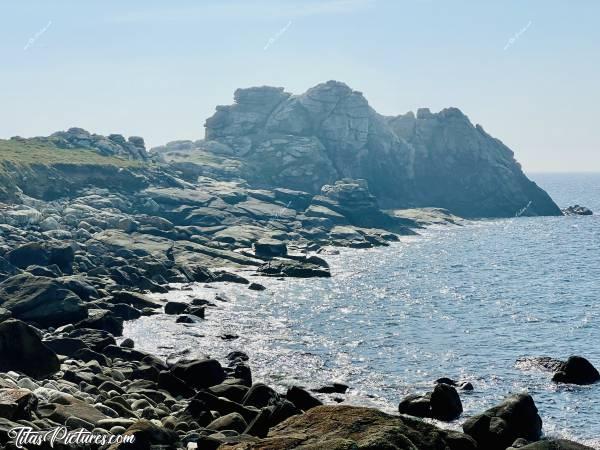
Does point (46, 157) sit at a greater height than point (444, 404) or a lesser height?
greater

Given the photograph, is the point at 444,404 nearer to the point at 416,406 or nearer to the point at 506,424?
the point at 416,406

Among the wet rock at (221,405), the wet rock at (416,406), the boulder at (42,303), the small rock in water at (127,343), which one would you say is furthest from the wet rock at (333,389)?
the boulder at (42,303)

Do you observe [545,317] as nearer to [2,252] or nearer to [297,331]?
[297,331]

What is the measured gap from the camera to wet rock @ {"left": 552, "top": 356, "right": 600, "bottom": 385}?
51.0 metres

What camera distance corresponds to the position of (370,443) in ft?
64.0

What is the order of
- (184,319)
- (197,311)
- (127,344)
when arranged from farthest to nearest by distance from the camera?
(197,311) < (184,319) < (127,344)

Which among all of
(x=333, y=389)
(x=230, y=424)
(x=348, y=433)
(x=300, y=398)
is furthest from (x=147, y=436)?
(x=333, y=389)

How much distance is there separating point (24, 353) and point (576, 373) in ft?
127

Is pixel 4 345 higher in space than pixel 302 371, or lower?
higher

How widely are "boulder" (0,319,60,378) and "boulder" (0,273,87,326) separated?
1990 cm

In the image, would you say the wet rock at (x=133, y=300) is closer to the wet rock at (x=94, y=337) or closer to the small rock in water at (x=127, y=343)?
the wet rock at (x=94, y=337)

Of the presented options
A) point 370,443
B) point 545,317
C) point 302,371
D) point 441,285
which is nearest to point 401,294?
point 441,285

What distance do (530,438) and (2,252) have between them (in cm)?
7852

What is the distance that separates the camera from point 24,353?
43875 millimetres
